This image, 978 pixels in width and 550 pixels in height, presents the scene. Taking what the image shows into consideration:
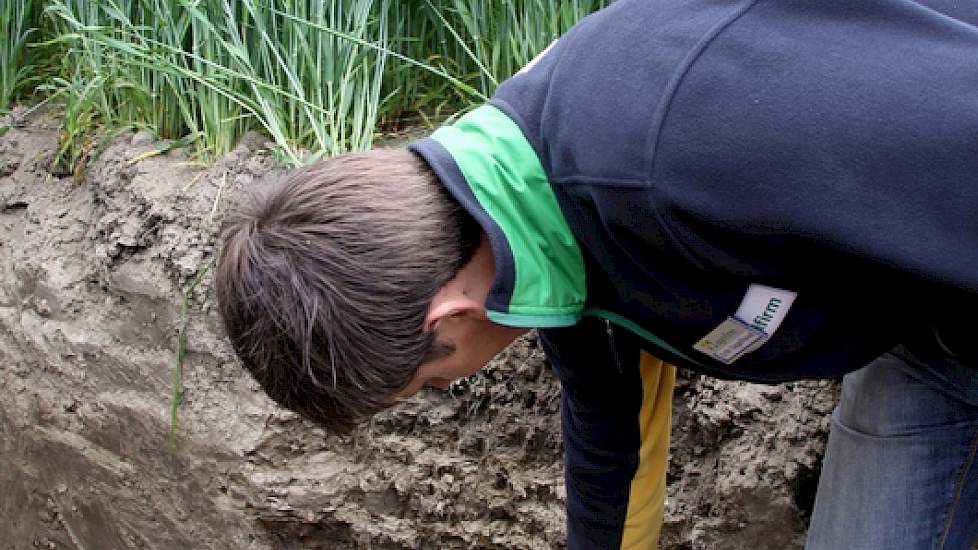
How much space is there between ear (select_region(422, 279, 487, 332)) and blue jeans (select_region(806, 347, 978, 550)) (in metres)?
0.42

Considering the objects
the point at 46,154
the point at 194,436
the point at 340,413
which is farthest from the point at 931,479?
the point at 46,154

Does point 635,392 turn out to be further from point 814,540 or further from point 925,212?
point 925,212

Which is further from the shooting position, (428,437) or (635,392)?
(428,437)

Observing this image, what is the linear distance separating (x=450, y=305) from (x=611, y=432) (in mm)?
355

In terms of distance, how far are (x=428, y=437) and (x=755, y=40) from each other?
3.81 ft

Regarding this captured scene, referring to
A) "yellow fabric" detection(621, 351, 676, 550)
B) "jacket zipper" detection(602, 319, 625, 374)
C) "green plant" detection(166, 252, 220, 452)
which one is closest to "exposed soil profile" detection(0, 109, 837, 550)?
"green plant" detection(166, 252, 220, 452)

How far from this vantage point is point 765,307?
1036mm

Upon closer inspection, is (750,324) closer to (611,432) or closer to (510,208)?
(510,208)

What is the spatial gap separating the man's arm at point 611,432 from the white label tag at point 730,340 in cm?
15

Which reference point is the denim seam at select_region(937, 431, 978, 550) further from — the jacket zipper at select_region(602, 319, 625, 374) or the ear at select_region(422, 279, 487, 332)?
the ear at select_region(422, 279, 487, 332)

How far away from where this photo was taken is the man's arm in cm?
132

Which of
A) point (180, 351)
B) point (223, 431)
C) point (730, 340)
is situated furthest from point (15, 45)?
point (730, 340)

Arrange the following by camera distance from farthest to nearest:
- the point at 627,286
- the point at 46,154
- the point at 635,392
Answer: the point at 46,154, the point at 635,392, the point at 627,286

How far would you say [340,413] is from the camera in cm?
115
